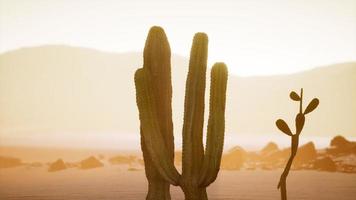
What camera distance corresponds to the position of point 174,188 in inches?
756

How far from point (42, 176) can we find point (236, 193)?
10.9m

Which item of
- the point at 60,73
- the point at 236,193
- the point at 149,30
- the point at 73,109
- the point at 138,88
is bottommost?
the point at 236,193

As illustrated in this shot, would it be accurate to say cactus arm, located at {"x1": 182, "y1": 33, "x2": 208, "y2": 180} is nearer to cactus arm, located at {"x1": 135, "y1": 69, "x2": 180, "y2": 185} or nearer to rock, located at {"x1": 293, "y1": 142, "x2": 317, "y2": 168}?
cactus arm, located at {"x1": 135, "y1": 69, "x2": 180, "y2": 185}

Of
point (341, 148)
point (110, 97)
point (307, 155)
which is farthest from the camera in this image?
point (110, 97)

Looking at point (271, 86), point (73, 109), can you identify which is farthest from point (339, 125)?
point (73, 109)

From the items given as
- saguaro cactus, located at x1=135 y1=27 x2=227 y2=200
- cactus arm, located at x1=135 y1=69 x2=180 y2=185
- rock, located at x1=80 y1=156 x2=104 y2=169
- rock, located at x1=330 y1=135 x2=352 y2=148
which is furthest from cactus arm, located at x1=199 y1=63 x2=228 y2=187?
rock, located at x1=330 y1=135 x2=352 y2=148

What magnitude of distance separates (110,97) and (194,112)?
478ft

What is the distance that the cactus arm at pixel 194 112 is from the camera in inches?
360

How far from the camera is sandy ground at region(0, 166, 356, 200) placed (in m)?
16.7

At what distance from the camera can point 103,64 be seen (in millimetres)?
179375

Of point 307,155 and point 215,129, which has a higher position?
point 307,155

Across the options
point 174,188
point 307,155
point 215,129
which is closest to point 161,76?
point 215,129

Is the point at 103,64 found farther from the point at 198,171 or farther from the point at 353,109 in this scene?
the point at 198,171

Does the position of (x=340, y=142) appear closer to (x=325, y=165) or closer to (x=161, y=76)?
(x=325, y=165)
